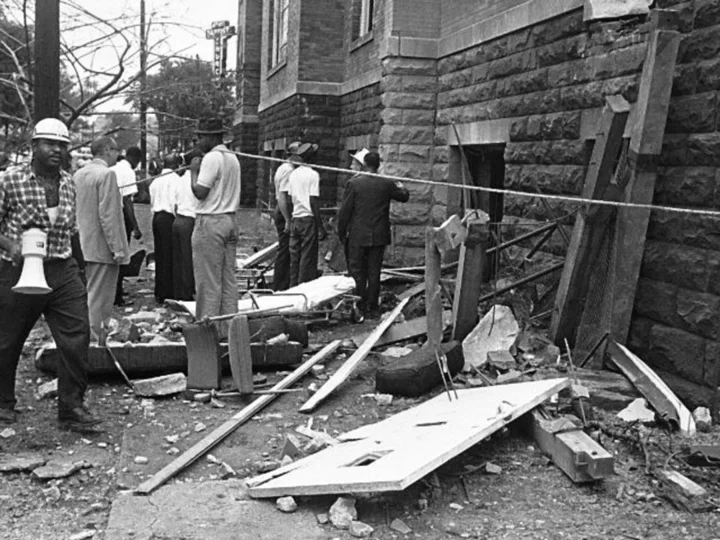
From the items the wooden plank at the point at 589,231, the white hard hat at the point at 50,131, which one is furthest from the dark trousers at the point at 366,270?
the white hard hat at the point at 50,131

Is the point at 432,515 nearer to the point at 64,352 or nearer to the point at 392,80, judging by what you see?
the point at 64,352

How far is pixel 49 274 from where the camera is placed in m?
6.00

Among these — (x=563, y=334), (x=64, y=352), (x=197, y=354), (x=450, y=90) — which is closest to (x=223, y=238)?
(x=197, y=354)

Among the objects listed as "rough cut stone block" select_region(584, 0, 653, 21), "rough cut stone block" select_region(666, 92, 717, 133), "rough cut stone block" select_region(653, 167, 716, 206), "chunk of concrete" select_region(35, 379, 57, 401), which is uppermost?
"rough cut stone block" select_region(584, 0, 653, 21)

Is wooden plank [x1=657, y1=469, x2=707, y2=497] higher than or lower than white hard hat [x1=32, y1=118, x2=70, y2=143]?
lower

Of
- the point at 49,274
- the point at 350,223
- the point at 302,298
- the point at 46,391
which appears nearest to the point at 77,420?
the point at 46,391

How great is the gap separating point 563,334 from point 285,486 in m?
3.52

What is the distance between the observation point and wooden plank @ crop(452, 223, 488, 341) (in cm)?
728

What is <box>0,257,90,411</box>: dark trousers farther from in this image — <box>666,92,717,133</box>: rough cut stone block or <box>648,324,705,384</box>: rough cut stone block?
<box>666,92,717,133</box>: rough cut stone block

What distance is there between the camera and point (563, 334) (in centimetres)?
751

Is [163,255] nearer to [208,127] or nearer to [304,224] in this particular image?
[304,224]

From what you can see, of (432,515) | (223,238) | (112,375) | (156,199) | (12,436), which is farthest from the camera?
(156,199)

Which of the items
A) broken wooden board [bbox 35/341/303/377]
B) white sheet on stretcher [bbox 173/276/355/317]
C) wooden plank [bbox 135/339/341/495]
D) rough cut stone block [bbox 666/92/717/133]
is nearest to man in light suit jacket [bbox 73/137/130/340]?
broken wooden board [bbox 35/341/303/377]

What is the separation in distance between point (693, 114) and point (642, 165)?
50 cm
